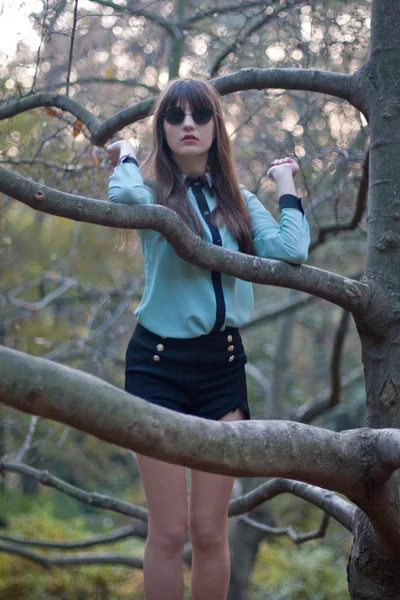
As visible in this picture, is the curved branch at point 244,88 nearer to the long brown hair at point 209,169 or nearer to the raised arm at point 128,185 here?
the long brown hair at point 209,169

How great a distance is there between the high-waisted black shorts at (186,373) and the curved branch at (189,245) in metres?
0.40

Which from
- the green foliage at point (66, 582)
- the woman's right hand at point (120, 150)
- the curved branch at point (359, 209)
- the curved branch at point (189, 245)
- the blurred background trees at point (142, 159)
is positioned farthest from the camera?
the green foliage at point (66, 582)

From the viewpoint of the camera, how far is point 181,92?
2.42 meters

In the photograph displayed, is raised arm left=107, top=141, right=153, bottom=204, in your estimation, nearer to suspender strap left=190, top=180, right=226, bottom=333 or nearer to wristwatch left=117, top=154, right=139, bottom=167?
wristwatch left=117, top=154, right=139, bottom=167

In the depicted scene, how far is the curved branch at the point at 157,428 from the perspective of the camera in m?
1.21

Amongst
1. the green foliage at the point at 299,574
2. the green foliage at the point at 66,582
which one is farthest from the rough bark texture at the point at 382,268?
the green foliage at the point at 299,574

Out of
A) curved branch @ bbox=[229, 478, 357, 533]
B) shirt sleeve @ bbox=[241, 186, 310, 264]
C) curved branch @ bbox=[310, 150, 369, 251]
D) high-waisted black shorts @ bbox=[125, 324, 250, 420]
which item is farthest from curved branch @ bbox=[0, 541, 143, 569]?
shirt sleeve @ bbox=[241, 186, 310, 264]

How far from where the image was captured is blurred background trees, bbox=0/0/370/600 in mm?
3609

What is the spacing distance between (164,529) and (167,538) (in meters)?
0.03

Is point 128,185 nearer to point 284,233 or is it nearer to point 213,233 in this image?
point 213,233

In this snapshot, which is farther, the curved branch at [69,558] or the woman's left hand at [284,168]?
the curved branch at [69,558]

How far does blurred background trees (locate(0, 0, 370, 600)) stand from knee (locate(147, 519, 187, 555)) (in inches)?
46.3

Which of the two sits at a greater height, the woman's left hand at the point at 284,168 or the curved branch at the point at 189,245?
the woman's left hand at the point at 284,168

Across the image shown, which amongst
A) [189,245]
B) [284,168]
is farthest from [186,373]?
[284,168]
